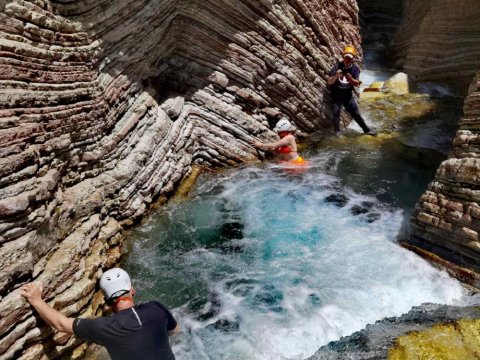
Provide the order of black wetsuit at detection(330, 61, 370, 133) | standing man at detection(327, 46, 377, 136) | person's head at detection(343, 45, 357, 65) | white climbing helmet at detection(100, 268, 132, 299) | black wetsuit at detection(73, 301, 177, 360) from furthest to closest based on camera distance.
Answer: black wetsuit at detection(330, 61, 370, 133), standing man at detection(327, 46, 377, 136), person's head at detection(343, 45, 357, 65), white climbing helmet at detection(100, 268, 132, 299), black wetsuit at detection(73, 301, 177, 360)

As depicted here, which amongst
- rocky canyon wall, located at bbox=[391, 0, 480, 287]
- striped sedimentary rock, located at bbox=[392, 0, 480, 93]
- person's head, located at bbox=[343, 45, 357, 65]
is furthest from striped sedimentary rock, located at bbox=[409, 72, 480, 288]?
striped sedimentary rock, located at bbox=[392, 0, 480, 93]

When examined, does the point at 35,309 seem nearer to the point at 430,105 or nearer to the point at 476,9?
the point at 430,105

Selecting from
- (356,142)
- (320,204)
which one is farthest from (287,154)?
(356,142)

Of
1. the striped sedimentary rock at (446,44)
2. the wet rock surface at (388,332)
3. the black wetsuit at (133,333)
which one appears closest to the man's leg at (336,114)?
the striped sedimentary rock at (446,44)

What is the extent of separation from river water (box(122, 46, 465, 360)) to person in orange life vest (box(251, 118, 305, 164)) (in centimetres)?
34

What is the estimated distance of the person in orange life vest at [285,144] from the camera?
989 cm

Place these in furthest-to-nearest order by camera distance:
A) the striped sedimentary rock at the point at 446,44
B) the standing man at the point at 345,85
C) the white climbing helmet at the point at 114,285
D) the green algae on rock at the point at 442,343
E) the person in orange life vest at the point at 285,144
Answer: the striped sedimentary rock at the point at 446,44 < the standing man at the point at 345,85 < the person in orange life vest at the point at 285,144 < the green algae on rock at the point at 442,343 < the white climbing helmet at the point at 114,285

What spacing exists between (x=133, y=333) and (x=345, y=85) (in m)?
9.10

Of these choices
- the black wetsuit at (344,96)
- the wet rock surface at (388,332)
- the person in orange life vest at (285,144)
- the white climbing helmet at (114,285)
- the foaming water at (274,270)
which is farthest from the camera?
Answer: the black wetsuit at (344,96)

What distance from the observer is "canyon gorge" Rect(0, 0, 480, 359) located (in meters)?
5.08

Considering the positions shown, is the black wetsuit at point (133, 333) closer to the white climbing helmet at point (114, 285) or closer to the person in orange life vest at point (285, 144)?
the white climbing helmet at point (114, 285)

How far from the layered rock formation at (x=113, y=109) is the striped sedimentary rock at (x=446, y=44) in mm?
4571

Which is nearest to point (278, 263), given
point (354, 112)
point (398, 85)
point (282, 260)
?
point (282, 260)

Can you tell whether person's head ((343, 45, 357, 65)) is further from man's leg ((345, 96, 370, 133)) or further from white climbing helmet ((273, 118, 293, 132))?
white climbing helmet ((273, 118, 293, 132))
